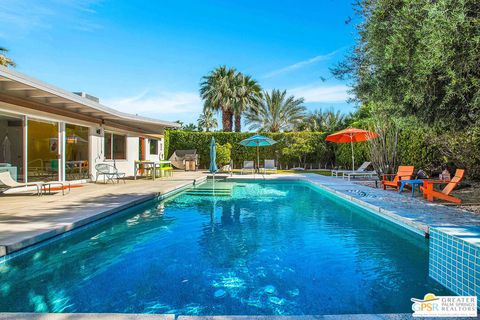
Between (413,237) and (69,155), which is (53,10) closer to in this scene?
(69,155)

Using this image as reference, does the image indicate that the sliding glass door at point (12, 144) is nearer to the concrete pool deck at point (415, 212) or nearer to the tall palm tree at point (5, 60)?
the concrete pool deck at point (415, 212)

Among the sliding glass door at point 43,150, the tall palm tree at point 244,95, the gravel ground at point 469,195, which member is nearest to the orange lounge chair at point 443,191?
the gravel ground at point 469,195

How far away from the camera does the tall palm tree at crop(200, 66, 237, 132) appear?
2423 centimetres

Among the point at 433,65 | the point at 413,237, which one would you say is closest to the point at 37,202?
the point at 413,237

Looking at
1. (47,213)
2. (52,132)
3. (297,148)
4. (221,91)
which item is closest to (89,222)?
(47,213)

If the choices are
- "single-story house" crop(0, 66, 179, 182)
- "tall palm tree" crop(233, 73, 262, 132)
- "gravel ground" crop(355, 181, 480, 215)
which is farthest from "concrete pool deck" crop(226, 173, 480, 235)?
"tall palm tree" crop(233, 73, 262, 132)

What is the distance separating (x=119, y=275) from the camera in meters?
3.65

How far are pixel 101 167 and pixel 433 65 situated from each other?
12.4 meters

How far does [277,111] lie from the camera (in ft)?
84.1

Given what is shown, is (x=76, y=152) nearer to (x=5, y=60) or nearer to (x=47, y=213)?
(x=47, y=213)

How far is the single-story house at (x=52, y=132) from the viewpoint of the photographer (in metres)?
8.05

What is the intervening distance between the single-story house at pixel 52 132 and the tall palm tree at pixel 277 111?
42.6ft

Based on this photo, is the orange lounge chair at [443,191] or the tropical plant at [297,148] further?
the tropical plant at [297,148]

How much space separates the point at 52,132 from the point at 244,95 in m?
16.7
